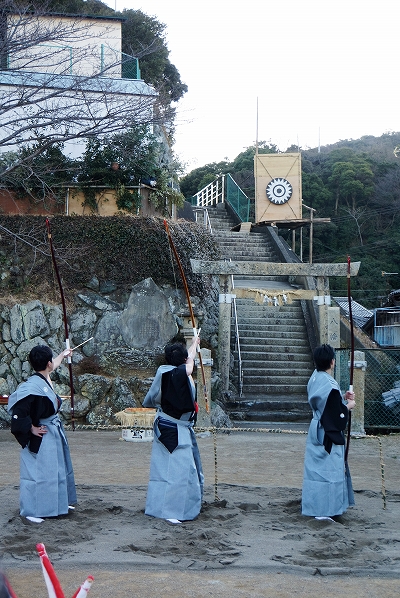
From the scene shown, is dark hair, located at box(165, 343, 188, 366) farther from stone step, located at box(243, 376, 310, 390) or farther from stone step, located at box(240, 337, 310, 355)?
stone step, located at box(240, 337, 310, 355)

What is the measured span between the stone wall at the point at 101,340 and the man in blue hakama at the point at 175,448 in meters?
7.67

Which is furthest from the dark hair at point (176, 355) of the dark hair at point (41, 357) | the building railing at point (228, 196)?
the building railing at point (228, 196)

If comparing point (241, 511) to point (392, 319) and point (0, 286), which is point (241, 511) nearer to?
point (0, 286)

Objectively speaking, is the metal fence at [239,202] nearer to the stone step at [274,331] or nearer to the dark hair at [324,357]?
the stone step at [274,331]

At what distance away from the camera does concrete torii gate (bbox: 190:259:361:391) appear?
1402 cm

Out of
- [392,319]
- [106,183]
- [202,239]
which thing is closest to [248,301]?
[202,239]

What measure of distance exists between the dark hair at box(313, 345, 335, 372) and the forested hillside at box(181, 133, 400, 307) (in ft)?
77.2

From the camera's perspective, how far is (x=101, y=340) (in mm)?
15000

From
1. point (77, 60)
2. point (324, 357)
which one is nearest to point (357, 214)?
point (77, 60)

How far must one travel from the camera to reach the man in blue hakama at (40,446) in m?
5.88

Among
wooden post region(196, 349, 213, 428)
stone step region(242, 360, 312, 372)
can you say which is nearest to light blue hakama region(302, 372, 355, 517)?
wooden post region(196, 349, 213, 428)

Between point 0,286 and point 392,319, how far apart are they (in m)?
15.0

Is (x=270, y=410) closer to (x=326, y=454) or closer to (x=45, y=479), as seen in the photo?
(x=326, y=454)

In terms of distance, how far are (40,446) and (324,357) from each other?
→ 2.73 m
